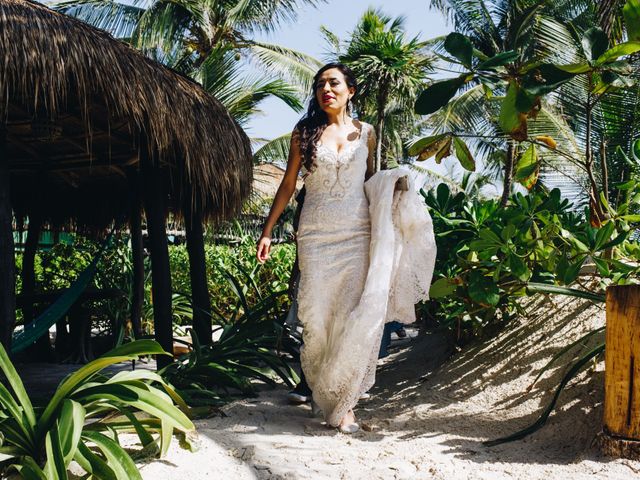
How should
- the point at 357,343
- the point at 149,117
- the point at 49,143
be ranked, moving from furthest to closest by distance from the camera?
the point at 49,143 < the point at 149,117 < the point at 357,343

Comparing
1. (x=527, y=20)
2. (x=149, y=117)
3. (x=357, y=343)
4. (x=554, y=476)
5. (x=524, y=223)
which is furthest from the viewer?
(x=527, y=20)

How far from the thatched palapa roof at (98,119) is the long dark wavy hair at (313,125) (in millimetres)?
866

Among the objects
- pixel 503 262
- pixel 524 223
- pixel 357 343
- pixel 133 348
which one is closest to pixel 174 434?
pixel 133 348

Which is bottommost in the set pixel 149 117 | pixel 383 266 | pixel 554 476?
pixel 554 476

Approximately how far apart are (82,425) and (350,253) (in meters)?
1.48

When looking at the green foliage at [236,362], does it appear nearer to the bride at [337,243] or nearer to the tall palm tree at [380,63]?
the bride at [337,243]

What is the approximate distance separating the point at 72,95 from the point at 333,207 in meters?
1.65

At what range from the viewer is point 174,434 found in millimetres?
2490

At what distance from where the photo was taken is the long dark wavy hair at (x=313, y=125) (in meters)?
3.12

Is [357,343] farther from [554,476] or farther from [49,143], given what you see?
[49,143]

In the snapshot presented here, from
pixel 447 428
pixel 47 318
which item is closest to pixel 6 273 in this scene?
pixel 47 318

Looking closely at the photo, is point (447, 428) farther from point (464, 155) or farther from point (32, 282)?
point (32, 282)

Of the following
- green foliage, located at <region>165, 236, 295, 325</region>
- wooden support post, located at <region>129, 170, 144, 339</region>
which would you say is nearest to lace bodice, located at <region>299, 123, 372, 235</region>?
wooden support post, located at <region>129, 170, 144, 339</region>

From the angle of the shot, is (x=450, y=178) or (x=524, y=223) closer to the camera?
(x=524, y=223)
